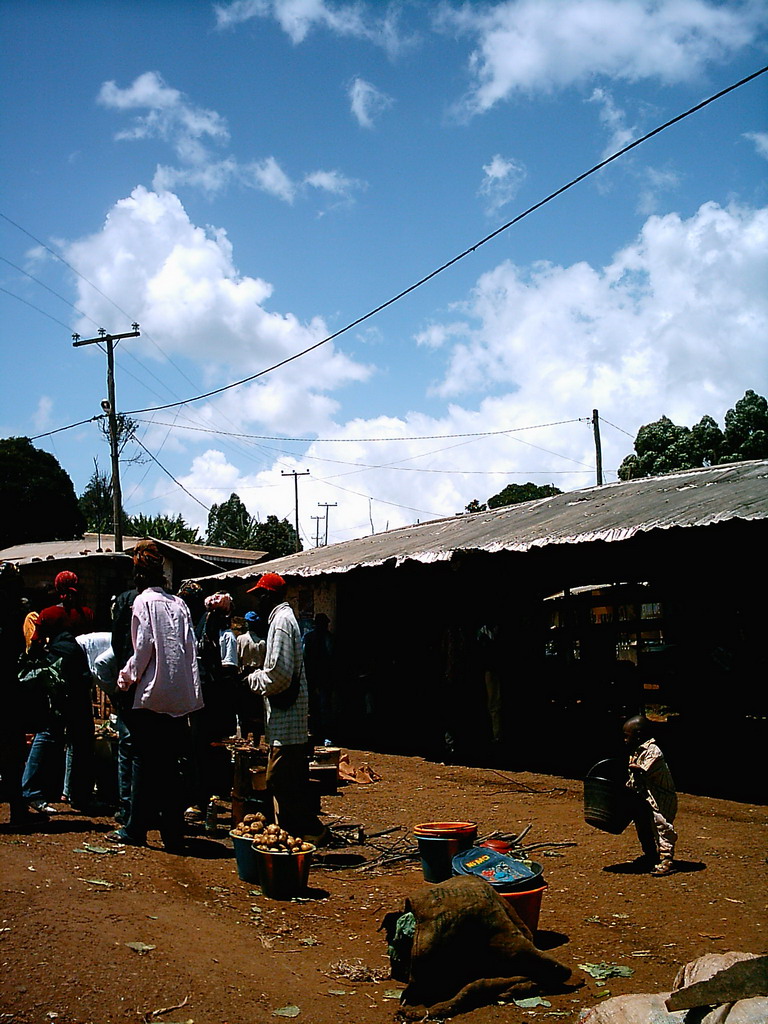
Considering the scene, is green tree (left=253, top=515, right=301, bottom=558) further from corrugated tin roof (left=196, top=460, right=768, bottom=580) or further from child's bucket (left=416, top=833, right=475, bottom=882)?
child's bucket (left=416, top=833, right=475, bottom=882)

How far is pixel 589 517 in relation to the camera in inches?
434

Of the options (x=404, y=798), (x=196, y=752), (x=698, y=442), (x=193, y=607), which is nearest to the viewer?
(x=196, y=752)

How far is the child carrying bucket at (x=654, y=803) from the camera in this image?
248 inches

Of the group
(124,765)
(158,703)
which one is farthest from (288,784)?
(124,765)

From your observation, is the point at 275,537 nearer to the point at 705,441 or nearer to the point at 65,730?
the point at 705,441

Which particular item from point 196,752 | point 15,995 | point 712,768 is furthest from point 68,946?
point 712,768

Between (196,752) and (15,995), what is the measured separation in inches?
147

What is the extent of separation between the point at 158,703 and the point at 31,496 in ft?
98.6

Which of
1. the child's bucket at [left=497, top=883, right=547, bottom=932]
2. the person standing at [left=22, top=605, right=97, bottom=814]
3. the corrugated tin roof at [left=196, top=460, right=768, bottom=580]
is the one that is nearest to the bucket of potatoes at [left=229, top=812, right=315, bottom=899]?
the child's bucket at [left=497, top=883, right=547, bottom=932]

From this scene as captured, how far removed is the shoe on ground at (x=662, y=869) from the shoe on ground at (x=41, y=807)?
4.55 meters

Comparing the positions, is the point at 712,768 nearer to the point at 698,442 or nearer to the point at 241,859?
the point at 241,859

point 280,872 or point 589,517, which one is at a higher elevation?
point 589,517

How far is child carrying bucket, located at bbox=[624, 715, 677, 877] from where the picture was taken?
630 centimetres

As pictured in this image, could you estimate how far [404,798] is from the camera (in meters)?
9.66
